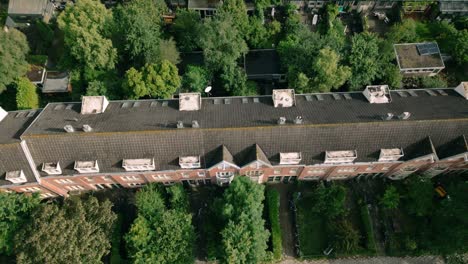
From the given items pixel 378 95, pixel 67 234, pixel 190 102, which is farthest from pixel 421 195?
pixel 67 234

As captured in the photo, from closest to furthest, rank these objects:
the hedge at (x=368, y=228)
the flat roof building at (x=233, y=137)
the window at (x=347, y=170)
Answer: the flat roof building at (x=233, y=137), the window at (x=347, y=170), the hedge at (x=368, y=228)

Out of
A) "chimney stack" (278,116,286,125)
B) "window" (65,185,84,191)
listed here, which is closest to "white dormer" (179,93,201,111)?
"chimney stack" (278,116,286,125)

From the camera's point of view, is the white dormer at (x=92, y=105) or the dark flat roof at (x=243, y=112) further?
the white dormer at (x=92, y=105)

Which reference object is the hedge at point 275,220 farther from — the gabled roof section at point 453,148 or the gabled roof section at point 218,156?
the gabled roof section at point 453,148

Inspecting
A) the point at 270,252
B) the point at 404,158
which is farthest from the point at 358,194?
the point at 270,252

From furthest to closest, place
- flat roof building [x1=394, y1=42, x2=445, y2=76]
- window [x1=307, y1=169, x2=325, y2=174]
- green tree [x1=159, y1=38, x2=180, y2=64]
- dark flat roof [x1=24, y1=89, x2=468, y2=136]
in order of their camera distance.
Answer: flat roof building [x1=394, y1=42, x2=445, y2=76], green tree [x1=159, y1=38, x2=180, y2=64], window [x1=307, y1=169, x2=325, y2=174], dark flat roof [x1=24, y1=89, x2=468, y2=136]

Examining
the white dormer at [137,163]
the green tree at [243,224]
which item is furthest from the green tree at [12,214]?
the green tree at [243,224]

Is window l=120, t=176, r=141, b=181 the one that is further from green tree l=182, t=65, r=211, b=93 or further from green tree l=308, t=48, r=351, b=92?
green tree l=308, t=48, r=351, b=92
